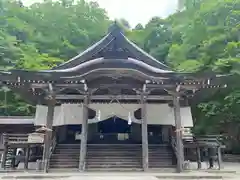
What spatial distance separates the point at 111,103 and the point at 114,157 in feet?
7.49

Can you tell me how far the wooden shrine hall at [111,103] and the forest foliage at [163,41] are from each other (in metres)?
3.95

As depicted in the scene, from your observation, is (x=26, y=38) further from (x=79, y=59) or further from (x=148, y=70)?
(x=148, y=70)

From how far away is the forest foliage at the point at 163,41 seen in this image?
16156 mm

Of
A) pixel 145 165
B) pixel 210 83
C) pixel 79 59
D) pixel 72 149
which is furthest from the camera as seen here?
pixel 79 59

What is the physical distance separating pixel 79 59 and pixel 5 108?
861 cm

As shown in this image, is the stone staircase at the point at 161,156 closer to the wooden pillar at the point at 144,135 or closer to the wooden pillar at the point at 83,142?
the wooden pillar at the point at 144,135

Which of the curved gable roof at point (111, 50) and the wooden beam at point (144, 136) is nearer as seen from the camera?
the wooden beam at point (144, 136)

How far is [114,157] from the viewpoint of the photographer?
1120cm

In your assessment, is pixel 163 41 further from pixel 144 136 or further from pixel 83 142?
pixel 83 142

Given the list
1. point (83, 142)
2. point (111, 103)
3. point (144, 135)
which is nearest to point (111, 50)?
point (111, 103)

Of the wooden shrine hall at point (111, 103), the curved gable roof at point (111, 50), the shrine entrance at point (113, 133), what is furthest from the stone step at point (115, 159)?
the curved gable roof at point (111, 50)

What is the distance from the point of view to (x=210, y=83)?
1087 cm

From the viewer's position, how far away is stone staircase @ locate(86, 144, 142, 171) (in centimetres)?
1057

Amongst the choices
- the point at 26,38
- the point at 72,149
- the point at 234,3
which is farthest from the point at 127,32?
the point at 72,149
